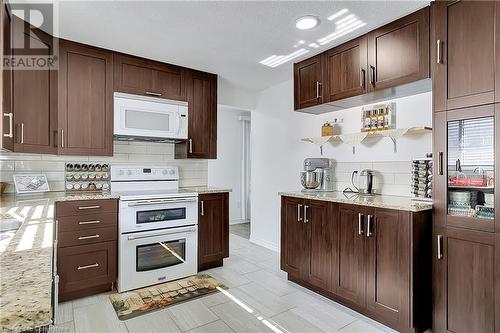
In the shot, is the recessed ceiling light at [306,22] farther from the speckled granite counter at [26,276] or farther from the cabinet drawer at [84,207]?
the cabinet drawer at [84,207]

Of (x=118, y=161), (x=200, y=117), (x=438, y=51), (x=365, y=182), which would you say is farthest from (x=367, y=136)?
(x=118, y=161)

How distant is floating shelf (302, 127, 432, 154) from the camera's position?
2490 mm

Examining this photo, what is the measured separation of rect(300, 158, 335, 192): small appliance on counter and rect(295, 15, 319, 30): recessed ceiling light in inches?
Answer: 57.4

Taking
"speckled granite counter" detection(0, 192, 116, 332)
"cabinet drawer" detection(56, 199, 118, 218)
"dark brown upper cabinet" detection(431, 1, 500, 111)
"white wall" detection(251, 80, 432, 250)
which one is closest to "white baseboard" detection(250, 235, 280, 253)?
"white wall" detection(251, 80, 432, 250)

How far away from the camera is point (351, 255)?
2.42m

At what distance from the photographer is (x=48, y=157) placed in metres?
2.94

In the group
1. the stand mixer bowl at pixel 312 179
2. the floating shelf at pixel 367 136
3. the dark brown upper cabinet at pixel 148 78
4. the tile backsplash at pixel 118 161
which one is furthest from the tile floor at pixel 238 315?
the dark brown upper cabinet at pixel 148 78

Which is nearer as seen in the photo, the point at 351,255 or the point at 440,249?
the point at 440,249

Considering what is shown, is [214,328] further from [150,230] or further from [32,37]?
[32,37]

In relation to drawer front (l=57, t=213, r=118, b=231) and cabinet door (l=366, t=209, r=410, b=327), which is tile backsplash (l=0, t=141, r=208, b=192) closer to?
drawer front (l=57, t=213, r=118, b=231)

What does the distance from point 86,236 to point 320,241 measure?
2200mm

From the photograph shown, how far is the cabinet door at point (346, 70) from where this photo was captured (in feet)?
8.52

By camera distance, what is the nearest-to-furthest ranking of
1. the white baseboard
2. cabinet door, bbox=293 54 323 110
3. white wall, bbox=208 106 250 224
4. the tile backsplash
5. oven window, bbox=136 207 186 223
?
1. the tile backsplash
2. oven window, bbox=136 207 186 223
3. cabinet door, bbox=293 54 323 110
4. the white baseboard
5. white wall, bbox=208 106 250 224

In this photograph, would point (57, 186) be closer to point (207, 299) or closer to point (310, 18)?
point (207, 299)
